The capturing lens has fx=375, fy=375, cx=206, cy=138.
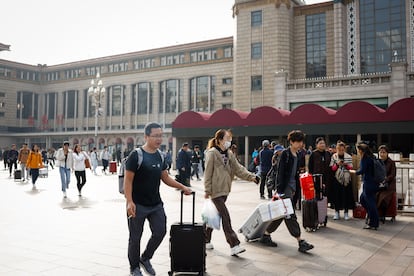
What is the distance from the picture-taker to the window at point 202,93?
5253cm

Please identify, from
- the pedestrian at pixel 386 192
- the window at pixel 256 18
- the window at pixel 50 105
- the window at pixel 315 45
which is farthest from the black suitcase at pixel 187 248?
the window at pixel 50 105

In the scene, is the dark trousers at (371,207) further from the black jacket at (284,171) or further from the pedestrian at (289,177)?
the black jacket at (284,171)

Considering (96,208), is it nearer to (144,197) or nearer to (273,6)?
(144,197)

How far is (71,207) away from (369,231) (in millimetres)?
7470

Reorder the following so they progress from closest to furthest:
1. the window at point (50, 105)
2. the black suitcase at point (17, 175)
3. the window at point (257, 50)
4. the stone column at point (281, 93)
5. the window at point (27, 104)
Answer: the black suitcase at point (17, 175) → the stone column at point (281, 93) → the window at point (257, 50) → the window at point (27, 104) → the window at point (50, 105)

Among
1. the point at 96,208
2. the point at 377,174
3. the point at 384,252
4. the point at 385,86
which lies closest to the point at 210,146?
the point at 384,252

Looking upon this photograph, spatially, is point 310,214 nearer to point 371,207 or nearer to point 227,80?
point 371,207

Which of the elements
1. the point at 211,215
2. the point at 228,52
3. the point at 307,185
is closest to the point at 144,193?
the point at 211,215

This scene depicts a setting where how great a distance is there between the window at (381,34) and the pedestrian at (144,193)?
37317 millimetres

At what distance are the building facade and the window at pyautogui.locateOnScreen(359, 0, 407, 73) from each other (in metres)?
0.10

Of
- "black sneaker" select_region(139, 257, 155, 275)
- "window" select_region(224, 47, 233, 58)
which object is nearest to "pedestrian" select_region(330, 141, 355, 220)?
"black sneaker" select_region(139, 257, 155, 275)

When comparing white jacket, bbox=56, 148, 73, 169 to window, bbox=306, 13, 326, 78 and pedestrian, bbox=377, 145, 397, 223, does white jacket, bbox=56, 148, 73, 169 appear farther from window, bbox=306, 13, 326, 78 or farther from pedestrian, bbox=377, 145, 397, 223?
window, bbox=306, 13, 326, 78

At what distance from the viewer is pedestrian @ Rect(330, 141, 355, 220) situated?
27.9 ft

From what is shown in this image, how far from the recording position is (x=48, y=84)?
7156 centimetres
